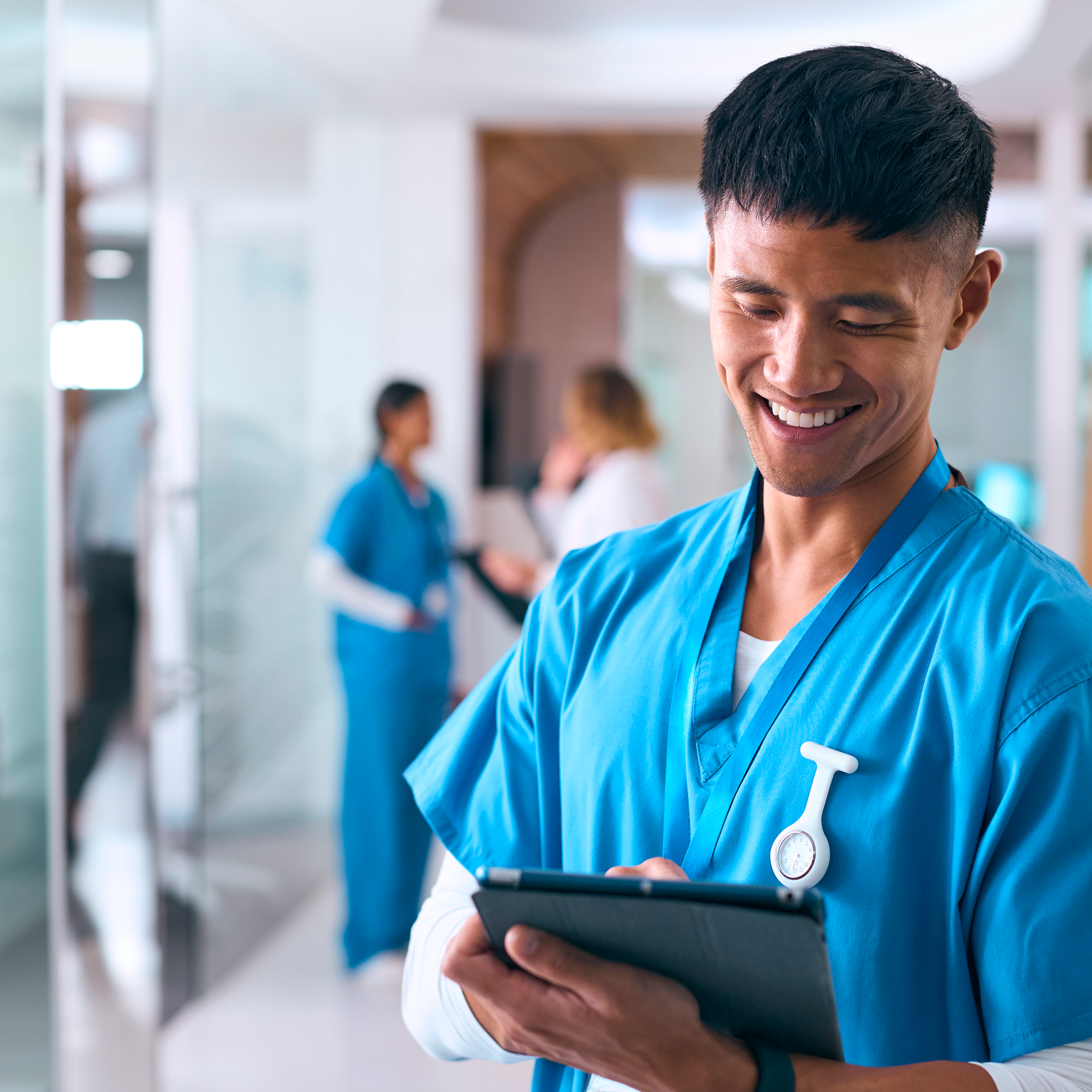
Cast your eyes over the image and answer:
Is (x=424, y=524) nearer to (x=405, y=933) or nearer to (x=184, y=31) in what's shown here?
(x=405, y=933)

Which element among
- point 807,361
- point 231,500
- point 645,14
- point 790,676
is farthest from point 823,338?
point 645,14

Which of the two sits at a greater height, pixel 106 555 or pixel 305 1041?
pixel 106 555

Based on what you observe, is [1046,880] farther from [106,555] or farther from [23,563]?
[106,555]

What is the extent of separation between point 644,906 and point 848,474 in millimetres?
346

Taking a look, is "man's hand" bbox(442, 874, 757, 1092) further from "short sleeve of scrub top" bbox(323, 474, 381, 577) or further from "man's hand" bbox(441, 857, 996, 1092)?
"short sleeve of scrub top" bbox(323, 474, 381, 577)

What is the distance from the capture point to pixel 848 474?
81 cm

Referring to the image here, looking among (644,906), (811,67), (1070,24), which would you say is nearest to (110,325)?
(811,67)

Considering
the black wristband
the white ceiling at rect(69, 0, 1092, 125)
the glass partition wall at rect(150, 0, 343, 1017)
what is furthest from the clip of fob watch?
the white ceiling at rect(69, 0, 1092, 125)

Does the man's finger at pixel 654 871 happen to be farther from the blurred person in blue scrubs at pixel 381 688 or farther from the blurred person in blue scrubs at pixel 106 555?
the blurred person in blue scrubs at pixel 381 688

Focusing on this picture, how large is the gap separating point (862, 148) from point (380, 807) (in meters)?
2.87

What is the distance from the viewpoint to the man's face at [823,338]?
741mm

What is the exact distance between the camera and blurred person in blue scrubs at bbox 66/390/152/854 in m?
2.01

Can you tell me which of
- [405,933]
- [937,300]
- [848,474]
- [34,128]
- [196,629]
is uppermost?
[34,128]

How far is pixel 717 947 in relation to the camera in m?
0.65
